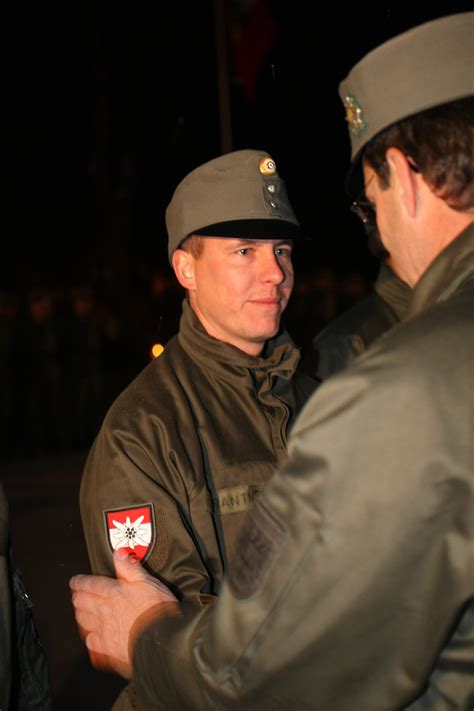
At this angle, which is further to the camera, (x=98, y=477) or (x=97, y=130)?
(x=97, y=130)

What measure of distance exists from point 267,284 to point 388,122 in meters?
1.41

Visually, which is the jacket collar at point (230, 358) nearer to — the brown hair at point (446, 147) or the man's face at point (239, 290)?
the man's face at point (239, 290)

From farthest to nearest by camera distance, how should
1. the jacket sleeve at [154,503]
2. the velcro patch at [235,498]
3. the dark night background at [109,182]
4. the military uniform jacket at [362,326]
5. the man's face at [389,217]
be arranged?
1. the dark night background at [109,182]
2. the military uniform jacket at [362,326]
3. the velcro patch at [235,498]
4. the jacket sleeve at [154,503]
5. the man's face at [389,217]

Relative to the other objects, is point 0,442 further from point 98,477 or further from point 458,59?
point 458,59

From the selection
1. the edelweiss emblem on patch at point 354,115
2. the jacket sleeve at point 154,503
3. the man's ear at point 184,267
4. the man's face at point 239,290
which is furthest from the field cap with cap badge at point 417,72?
the man's ear at point 184,267

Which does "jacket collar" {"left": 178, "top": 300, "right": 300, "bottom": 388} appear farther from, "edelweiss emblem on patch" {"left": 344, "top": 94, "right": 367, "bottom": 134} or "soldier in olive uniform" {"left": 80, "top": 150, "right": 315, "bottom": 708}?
"edelweiss emblem on patch" {"left": 344, "top": 94, "right": 367, "bottom": 134}

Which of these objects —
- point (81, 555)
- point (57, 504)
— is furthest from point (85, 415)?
point (81, 555)

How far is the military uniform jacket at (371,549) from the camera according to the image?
129 cm

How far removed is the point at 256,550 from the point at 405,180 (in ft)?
2.26

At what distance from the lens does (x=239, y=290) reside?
2986mm

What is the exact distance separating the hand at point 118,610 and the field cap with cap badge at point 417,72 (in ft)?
2.98

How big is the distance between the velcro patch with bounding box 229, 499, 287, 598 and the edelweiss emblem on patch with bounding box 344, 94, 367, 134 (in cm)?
72

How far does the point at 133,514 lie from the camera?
2.50 metres

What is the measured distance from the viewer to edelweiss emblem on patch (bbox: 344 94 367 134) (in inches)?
67.7
